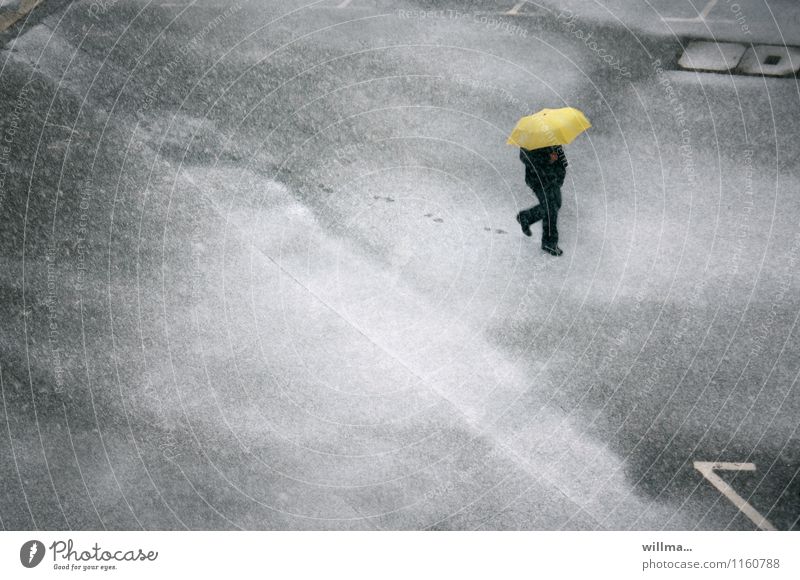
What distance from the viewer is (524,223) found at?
7508mm

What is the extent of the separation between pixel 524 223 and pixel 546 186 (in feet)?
1.46

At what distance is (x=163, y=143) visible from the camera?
7.85 meters
